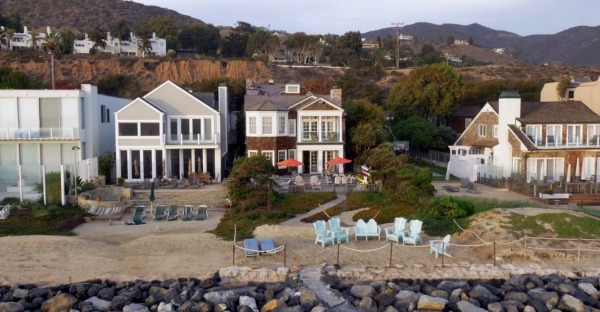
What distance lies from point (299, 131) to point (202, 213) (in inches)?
478

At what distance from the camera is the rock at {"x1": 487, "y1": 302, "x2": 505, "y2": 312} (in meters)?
14.5

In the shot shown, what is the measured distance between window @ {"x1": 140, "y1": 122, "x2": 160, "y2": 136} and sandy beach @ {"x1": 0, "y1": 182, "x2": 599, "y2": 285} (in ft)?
41.3

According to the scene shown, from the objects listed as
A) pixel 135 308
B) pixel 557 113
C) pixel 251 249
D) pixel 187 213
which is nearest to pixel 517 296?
pixel 251 249

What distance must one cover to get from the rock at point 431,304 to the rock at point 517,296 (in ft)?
6.60

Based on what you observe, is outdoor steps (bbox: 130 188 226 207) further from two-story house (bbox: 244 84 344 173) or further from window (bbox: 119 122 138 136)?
two-story house (bbox: 244 84 344 173)

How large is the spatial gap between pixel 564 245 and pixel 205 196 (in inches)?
681

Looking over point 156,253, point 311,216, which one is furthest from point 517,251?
point 156,253

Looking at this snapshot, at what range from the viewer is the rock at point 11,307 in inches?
554

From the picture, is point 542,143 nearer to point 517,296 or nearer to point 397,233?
point 397,233

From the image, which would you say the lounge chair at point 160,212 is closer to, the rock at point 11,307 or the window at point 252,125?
the window at point 252,125

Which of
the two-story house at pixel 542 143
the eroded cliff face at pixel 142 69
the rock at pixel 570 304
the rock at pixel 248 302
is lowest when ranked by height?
the rock at pixel 570 304

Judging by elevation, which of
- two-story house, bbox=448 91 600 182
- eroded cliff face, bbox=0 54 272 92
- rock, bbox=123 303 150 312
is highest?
eroded cliff face, bbox=0 54 272 92

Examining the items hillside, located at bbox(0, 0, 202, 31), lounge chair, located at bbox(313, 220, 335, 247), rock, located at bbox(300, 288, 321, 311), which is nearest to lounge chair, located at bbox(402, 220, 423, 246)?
lounge chair, located at bbox(313, 220, 335, 247)

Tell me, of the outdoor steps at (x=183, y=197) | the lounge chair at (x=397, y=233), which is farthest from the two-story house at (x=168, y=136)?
the lounge chair at (x=397, y=233)
